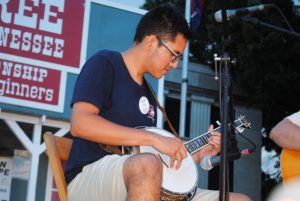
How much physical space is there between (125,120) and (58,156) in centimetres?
41

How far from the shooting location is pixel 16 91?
A: 7.38 meters

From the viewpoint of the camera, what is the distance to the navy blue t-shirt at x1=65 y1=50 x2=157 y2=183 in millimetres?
2801

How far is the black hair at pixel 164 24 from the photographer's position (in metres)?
3.05

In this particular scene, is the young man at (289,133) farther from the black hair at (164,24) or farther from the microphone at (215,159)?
the black hair at (164,24)

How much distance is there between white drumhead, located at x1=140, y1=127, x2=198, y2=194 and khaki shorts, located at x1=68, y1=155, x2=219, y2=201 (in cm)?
24

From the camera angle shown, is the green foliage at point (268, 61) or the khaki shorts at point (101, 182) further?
the green foliage at point (268, 61)

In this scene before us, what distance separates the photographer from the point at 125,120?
291 centimetres

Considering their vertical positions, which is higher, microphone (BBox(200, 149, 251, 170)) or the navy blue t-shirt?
the navy blue t-shirt

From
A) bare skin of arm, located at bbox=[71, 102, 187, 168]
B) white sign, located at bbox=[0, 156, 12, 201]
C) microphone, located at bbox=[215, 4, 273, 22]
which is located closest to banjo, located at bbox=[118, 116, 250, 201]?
bare skin of arm, located at bbox=[71, 102, 187, 168]

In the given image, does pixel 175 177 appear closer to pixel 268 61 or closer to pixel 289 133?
pixel 289 133

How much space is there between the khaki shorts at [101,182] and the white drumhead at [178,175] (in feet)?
0.79

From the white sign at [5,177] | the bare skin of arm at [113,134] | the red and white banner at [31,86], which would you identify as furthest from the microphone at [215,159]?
the white sign at [5,177]

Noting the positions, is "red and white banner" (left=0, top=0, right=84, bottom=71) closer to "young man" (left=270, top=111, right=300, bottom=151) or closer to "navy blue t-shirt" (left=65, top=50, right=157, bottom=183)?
"young man" (left=270, top=111, right=300, bottom=151)

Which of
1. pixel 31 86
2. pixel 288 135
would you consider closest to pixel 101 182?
pixel 288 135
